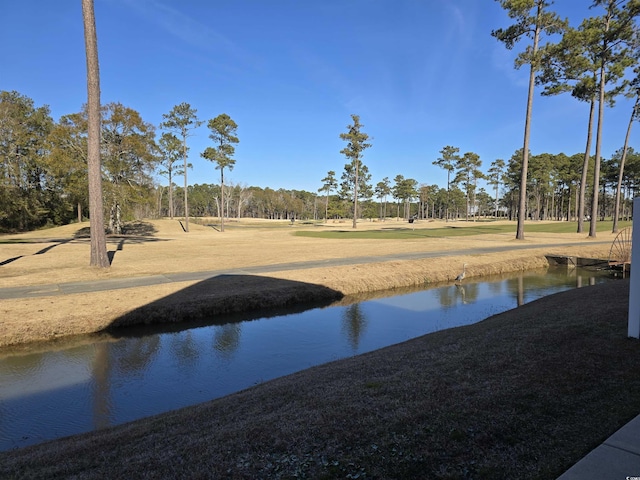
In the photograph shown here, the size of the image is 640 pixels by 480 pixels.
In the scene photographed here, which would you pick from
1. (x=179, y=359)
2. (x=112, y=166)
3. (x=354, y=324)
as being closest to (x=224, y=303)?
(x=179, y=359)

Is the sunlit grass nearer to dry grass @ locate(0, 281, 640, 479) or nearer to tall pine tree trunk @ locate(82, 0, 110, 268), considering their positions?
tall pine tree trunk @ locate(82, 0, 110, 268)

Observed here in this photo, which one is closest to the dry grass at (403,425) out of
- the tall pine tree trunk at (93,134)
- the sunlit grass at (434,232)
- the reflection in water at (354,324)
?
the reflection in water at (354,324)

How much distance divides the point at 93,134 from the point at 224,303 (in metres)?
8.68

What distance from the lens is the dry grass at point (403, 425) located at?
2768mm

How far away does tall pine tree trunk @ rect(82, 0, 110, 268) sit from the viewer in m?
14.2

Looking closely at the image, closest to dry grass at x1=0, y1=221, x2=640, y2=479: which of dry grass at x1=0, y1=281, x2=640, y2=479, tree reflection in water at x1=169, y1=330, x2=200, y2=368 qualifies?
dry grass at x1=0, y1=281, x2=640, y2=479

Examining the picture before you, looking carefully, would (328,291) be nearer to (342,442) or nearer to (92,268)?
(92,268)

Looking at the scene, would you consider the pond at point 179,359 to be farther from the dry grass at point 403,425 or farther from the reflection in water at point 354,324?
the dry grass at point 403,425

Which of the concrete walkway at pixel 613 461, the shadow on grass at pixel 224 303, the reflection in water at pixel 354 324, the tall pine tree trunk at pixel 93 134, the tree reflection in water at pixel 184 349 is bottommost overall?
the tree reflection in water at pixel 184 349

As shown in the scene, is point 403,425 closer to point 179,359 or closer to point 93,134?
point 179,359

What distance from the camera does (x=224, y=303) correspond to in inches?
463

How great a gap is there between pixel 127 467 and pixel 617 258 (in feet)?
80.0

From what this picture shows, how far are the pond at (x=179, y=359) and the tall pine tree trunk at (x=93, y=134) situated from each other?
6651 millimetres

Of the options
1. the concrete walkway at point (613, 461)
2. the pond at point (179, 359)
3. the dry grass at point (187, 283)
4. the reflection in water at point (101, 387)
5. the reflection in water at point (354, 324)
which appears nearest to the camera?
the concrete walkway at point (613, 461)
